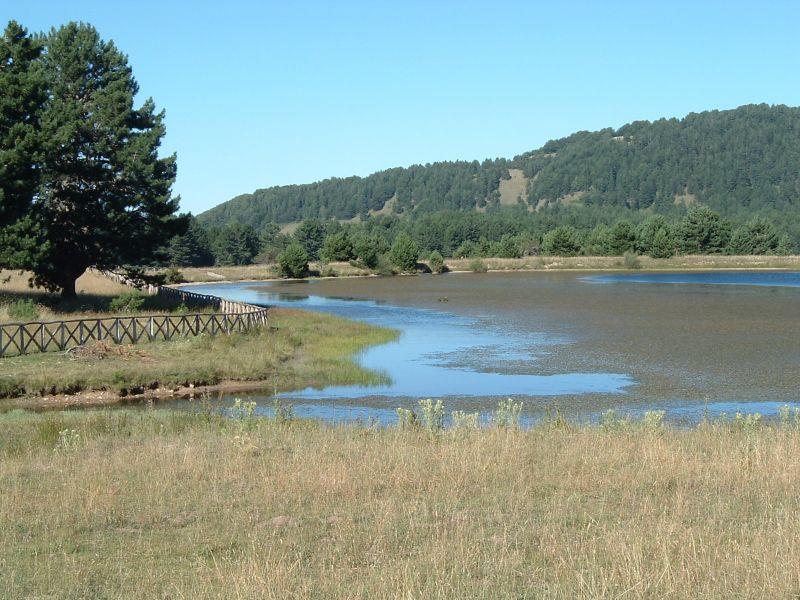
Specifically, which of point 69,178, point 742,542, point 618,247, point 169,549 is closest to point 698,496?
point 742,542

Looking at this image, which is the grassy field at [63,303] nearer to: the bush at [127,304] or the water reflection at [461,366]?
the bush at [127,304]

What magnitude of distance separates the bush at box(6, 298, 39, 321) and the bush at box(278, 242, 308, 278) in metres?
89.7

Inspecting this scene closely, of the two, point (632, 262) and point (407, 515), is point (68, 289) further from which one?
point (632, 262)

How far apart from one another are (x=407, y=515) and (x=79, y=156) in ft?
142

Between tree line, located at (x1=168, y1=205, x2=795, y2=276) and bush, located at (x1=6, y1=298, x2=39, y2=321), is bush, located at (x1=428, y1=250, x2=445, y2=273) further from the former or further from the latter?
bush, located at (x1=6, y1=298, x2=39, y2=321)

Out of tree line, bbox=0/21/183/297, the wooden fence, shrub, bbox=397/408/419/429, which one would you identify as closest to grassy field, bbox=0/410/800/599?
shrub, bbox=397/408/419/429

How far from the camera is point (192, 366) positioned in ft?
101

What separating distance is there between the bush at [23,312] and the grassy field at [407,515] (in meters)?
23.9

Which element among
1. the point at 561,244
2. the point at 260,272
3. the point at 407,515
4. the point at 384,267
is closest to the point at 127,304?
the point at 407,515

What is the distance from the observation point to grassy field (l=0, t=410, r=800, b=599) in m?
7.13

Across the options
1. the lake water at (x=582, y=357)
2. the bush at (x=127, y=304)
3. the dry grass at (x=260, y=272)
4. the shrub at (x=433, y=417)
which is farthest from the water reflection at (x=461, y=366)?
the dry grass at (x=260, y=272)

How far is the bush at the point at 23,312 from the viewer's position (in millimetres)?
37900

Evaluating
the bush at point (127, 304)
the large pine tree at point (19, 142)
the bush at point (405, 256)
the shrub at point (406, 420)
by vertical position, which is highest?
the large pine tree at point (19, 142)

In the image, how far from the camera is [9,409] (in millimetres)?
25125
